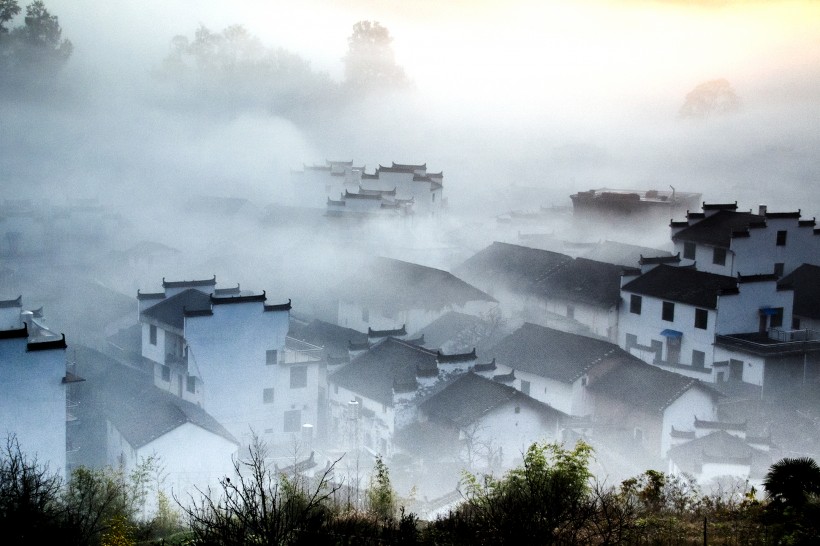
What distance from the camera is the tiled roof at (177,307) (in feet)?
85.8

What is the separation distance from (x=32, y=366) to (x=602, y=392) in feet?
51.5

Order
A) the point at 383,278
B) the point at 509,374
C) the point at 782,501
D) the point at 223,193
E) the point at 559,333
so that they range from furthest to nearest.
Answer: the point at 223,193
the point at 383,278
the point at 559,333
the point at 509,374
the point at 782,501

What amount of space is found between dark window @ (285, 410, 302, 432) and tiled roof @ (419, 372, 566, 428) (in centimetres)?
378

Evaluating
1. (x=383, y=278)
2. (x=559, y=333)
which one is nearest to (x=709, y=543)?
(x=559, y=333)

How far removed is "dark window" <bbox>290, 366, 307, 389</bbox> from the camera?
2644 centimetres

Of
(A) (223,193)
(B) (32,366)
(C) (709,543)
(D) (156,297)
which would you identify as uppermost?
(A) (223,193)

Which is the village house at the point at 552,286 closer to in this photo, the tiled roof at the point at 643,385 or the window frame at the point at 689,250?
the window frame at the point at 689,250

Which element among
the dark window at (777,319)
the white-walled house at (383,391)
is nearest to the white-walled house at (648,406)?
the white-walled house at (383,391)

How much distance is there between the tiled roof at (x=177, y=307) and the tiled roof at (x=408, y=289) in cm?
788

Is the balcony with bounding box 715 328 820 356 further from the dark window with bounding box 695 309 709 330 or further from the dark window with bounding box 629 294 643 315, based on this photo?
the dark window with bounding box 629 294 643 315

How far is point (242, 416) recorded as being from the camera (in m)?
25.7

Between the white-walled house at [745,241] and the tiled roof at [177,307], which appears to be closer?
the tiled roof at [177,307]

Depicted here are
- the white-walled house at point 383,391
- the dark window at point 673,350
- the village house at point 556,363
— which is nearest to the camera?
the white-walled house at point 383,391

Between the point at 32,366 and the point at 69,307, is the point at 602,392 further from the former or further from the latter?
the point at 69,307
